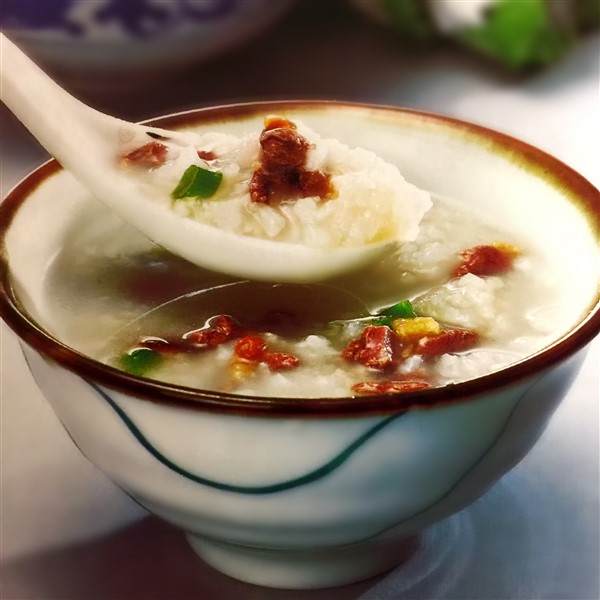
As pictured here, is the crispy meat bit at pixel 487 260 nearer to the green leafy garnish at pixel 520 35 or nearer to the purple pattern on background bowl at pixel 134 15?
the purple pattern on background bowl at pixel 134 15


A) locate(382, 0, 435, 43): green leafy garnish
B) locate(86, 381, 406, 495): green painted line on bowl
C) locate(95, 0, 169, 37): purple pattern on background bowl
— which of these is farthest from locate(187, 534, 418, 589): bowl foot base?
locate(382, 0, 435, 43): green leafy garnish

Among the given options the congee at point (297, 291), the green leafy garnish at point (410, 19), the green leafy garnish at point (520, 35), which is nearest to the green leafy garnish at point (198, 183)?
the congee at point (297, 291)

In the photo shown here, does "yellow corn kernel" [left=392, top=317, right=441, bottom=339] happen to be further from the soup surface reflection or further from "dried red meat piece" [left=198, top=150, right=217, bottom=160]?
"dried red meat piece" [left=198, top=150, right=217, bottom=160]

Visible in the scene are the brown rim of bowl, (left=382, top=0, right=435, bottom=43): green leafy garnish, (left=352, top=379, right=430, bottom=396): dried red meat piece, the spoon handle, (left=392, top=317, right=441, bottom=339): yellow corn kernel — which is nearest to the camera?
the brown rim of bowl

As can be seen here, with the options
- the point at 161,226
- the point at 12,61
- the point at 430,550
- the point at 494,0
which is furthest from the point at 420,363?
the point at 494,0

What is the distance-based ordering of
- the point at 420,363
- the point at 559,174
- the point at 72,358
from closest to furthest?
the point at 72,358 → the point at 420,363 → the point at 559,174

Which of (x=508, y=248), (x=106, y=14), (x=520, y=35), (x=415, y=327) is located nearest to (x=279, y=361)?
(x=415, y=327)

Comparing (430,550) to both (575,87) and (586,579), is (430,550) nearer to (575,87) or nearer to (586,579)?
(586,579)
